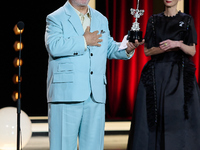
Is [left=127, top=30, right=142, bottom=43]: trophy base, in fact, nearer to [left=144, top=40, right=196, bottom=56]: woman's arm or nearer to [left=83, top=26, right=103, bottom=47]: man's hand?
[left=83, top=26, right=103, bottom=47]: man's hand

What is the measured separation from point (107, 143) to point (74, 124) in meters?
2.14

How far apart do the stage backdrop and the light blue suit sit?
3467 millimetres

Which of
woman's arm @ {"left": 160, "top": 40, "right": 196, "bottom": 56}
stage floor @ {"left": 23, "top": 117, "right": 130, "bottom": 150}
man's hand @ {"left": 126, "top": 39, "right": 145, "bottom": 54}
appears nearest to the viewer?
man's hand @ {"left": 126, "top": 39, "right": 145, "bottom": 54}

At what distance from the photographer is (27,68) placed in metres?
5.93

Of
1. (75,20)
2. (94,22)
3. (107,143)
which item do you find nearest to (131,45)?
(94,22)

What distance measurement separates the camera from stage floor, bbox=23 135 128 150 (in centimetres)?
396

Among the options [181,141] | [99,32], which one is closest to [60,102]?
[99,32]

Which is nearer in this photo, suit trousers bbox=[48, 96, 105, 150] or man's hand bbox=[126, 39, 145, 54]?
suit trousers bbox=[48, 96, 105, 150]

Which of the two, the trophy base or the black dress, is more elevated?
the trophy base

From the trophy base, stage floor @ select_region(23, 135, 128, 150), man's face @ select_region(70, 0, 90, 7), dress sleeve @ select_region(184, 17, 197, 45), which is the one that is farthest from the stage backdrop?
man's face @ select_region(70, 0, 90, 7)

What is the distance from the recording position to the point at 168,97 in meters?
2.85

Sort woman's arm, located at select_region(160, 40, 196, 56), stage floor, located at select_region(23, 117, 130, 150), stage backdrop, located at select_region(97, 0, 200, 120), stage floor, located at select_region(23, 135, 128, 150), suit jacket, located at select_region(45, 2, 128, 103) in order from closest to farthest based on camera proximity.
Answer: suit jacket, located at select_region(45, 2, 128, 103), woman's arm, located at select_region(160, 40, 196, 56), stage floor, located at select_region(23, 135, 128, 150), stage floor, located at select_region(23, 117, 130, 150), stage backdrop, located at select_region(97, 0, 200, 120)

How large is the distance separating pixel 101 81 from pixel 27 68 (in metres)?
3.89

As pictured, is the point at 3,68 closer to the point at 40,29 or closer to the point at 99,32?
the point at 40,29
